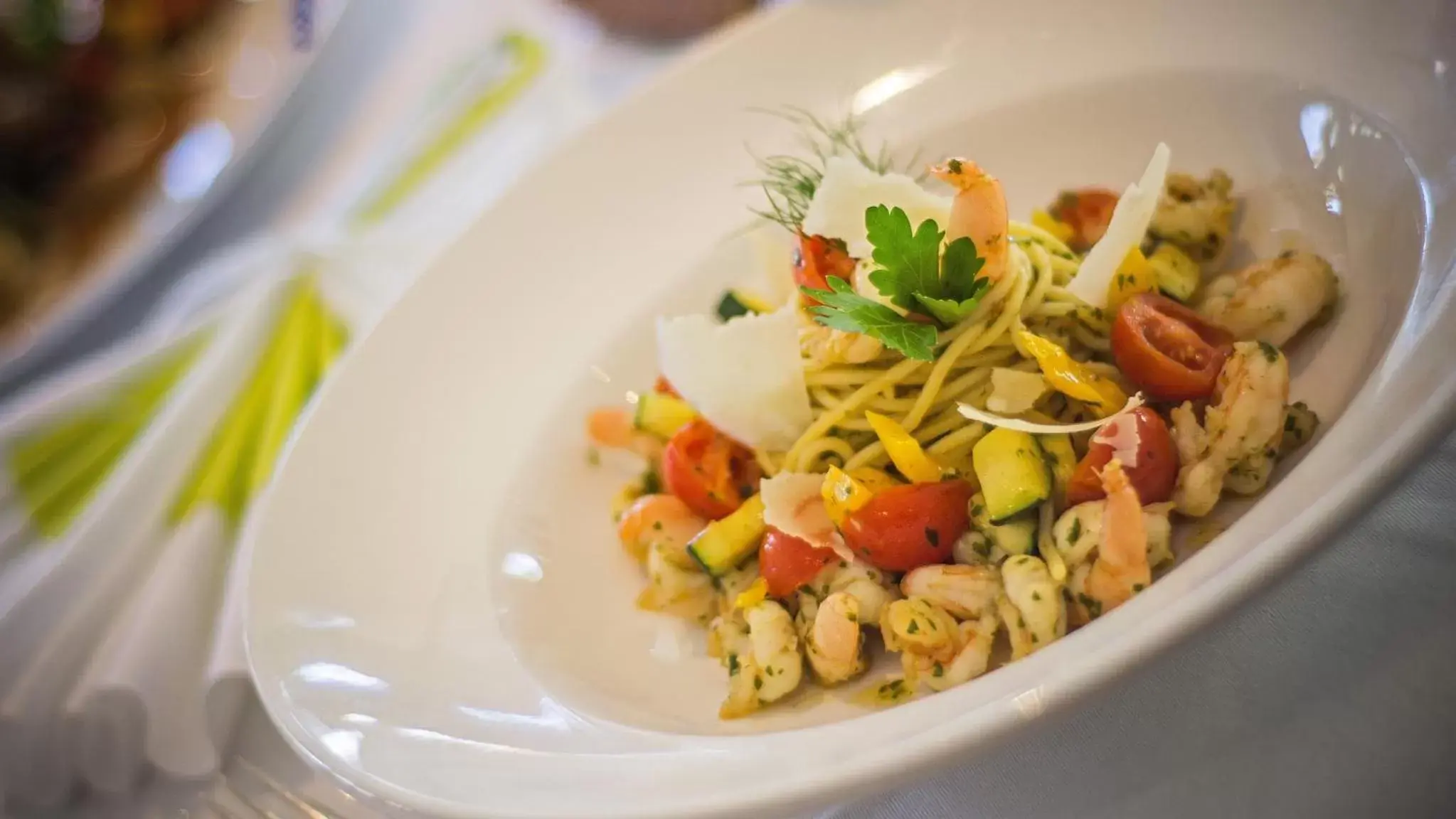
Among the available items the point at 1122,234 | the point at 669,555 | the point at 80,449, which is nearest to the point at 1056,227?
the point at 1122,234

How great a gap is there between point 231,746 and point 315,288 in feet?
4.17

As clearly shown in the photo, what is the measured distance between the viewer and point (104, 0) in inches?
137

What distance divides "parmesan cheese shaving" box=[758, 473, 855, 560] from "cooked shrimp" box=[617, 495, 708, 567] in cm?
23

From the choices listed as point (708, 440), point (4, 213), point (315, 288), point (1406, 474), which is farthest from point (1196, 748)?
point (4, 213)

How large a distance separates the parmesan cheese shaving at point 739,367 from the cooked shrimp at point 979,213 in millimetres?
332

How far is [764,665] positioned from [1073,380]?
669 millimetres

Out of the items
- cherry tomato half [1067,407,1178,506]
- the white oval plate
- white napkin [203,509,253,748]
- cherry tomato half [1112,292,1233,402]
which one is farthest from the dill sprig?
white napkin [203,509,253,748]

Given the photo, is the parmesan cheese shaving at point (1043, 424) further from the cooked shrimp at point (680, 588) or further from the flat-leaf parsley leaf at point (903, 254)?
the cooked shrimp at point (680, 588)

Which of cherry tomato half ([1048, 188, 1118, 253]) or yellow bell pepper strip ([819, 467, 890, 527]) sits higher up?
cherry tomato half ([1048, 188, 1118, 253])

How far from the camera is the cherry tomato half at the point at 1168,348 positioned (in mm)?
1539

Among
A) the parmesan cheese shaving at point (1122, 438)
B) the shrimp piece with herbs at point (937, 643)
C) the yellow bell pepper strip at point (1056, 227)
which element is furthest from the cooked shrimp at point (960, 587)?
the yellow bell pepper strip at point (1056, 227)

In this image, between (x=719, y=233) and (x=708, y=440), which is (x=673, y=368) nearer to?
(x=708, y=440)

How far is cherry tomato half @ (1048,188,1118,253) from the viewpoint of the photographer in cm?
202

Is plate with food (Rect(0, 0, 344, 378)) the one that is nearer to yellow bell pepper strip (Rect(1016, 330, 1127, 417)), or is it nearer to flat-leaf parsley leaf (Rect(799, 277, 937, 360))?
flat-leaf parsley leaf (Rect(799, 277, 937, 360))
